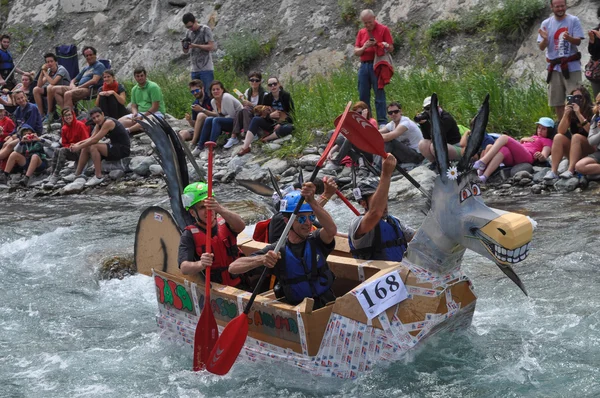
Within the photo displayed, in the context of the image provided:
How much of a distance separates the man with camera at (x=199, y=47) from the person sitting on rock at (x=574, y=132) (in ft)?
24.3

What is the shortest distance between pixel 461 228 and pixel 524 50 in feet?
34.2

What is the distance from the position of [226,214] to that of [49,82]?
12902mm

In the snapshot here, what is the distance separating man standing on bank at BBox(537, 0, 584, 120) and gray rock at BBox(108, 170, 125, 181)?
8.01 meters

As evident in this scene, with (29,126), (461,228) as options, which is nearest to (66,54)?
(29,126)

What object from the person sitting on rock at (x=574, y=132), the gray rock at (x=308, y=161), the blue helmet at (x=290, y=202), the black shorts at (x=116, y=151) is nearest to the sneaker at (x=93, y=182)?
the black shorts at (x=116, y=151)

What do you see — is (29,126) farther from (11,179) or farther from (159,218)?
(159,218)

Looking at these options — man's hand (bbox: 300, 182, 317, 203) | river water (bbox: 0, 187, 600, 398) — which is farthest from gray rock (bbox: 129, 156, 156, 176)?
man's hand (bbox: 300, 182, 317, 203)

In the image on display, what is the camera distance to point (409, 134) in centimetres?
1281

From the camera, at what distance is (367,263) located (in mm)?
7195

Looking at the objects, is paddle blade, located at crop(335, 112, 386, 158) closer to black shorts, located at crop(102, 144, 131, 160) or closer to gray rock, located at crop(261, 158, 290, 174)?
gray rock, located at crop(261, 158, 290, 174)

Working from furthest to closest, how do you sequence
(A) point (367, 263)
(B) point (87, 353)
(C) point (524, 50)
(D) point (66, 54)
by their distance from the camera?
(D) point (66, 54) → (C) point (524, 50) → (B) point (87, 353) → (A) point (367, 263)

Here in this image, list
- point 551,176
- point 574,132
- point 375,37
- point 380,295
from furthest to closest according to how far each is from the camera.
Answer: point 375,37
point 551,176
point 574,132
point 380,295

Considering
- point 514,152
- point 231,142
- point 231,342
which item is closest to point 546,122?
point 514,152

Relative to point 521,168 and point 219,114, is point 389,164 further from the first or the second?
point 219,114
